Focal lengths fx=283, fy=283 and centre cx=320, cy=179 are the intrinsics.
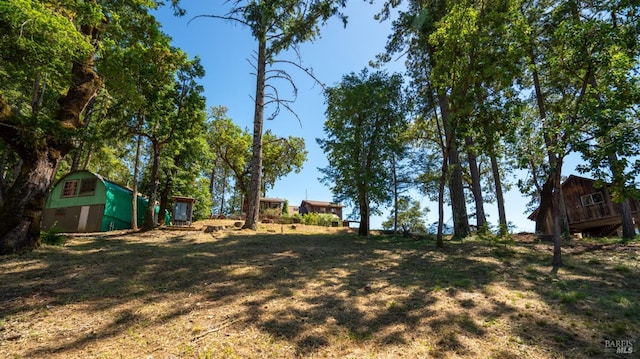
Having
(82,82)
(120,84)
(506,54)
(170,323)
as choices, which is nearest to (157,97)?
(82,82)

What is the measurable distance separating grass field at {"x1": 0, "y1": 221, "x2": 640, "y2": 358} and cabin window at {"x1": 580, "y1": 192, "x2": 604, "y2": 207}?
1989 centimetres

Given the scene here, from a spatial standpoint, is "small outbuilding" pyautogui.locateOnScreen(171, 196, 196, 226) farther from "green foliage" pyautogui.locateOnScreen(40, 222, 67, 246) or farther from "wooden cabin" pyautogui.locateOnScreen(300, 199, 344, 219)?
"wooden cabin" pyautogui.locateOnScreen(300, 199, 344, 219)

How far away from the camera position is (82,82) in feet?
32.2

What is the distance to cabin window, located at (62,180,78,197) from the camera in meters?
20.3

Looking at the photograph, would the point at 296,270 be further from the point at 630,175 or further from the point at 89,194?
the point at 89,194

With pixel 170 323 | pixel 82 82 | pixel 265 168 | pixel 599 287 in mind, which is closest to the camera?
pixel 170 323

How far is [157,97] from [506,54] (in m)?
14.8

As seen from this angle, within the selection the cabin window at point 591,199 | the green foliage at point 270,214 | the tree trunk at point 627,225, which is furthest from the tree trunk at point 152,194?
the cabin window at point 591,199

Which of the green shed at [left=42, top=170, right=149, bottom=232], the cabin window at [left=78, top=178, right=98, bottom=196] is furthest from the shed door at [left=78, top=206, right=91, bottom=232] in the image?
the cabin window at [left=78, top=178, right=98, bottom=196]

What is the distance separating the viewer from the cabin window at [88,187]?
64.6 feet

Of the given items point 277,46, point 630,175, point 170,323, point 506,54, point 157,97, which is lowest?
point 170,323

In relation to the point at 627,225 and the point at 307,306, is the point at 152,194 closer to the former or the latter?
the point at 307,306

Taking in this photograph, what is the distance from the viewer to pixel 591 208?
23.8 metres

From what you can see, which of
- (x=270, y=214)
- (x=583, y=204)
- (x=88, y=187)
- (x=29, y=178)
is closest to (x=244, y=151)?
(x=270, y=214)
